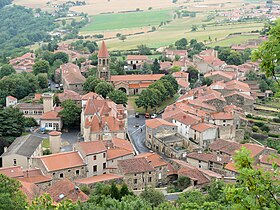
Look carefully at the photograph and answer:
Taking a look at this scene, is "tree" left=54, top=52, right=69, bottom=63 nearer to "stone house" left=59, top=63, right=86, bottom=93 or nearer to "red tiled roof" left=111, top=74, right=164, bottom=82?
"stone house" left=59, top=63, right=86, bottom=93

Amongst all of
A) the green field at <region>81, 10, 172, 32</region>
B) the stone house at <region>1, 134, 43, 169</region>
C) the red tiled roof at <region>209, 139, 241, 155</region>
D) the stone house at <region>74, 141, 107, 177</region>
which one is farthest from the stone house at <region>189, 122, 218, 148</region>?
the green field at <region>81, 10, 172, 32</region>

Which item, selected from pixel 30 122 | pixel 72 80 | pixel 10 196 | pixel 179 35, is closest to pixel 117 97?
pixel 30 122

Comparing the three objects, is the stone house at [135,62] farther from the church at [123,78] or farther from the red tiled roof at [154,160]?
the red tiled roof at [154,160]

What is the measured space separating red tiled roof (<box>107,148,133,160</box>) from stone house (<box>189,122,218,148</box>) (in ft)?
25.3

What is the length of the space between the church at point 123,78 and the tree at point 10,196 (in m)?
39.8

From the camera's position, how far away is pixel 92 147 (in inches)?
1500

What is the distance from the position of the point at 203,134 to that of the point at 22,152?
15.6 metres

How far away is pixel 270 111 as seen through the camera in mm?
57250

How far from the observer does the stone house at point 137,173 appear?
36.0 m

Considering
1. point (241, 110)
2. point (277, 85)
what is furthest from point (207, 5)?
point (277, 85)

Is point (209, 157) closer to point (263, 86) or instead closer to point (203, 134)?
point (203, 134)

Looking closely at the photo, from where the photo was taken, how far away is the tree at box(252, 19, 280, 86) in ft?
33.7

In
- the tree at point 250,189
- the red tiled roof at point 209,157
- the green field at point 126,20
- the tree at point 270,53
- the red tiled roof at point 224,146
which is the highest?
the tree at point 270,53

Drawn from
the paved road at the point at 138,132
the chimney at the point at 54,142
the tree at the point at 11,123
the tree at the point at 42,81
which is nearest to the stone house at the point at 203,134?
the paved road at the point at 138,132
